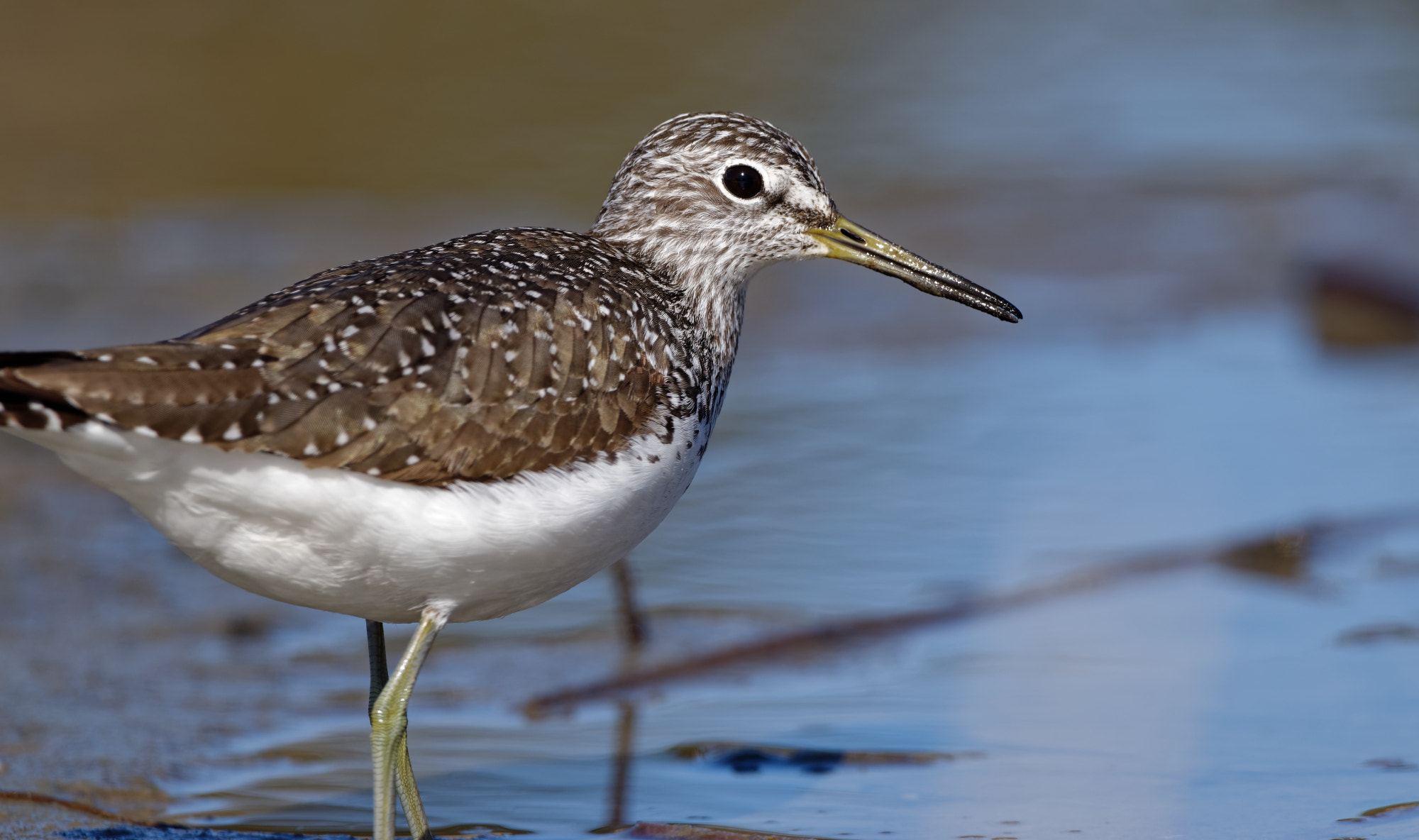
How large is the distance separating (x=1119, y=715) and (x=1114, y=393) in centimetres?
454

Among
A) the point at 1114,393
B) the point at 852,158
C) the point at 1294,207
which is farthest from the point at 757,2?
the point at 1114,393

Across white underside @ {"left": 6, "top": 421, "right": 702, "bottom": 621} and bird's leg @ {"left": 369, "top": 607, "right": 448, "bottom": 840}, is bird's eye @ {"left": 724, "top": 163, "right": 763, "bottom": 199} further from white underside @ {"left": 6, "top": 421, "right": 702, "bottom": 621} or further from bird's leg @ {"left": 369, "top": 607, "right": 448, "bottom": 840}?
bird's leg @ {"left": 369, "top": 607, "right": 448, "bottom": 840}

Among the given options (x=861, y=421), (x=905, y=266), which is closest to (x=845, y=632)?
(x=905, y=266)

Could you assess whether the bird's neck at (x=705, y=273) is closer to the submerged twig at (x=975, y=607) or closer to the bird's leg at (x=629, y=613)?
the bird's leg at (x=629, y=613)

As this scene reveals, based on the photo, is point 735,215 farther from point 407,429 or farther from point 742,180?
point 407,429

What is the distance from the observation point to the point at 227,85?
1700 centimetres

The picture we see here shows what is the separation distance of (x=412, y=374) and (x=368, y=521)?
1.58 feet

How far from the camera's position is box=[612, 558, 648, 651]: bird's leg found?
7629 mm

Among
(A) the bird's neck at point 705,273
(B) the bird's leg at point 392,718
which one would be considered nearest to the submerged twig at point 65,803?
(B) the bird's leg at point 392,718

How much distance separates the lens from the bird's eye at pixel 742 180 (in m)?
6.75

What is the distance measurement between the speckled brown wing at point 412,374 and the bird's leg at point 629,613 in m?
1.80

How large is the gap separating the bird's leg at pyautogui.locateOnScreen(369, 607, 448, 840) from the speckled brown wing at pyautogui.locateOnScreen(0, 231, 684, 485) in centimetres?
62

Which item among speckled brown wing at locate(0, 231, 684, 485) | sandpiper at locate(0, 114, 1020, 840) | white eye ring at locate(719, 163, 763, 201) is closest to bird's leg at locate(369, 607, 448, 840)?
sandpiper at locate(0, 114, 1020, 840)

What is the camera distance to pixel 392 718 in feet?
18.7
